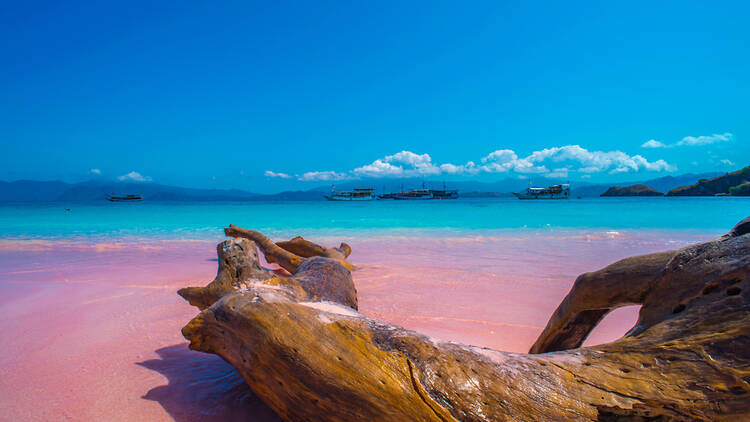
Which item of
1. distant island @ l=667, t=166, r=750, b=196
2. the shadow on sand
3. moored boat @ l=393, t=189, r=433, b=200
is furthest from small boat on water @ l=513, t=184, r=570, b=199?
the shadow on sand

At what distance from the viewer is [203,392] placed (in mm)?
2461

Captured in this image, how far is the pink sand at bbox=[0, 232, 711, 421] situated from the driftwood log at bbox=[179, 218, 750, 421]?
69cm

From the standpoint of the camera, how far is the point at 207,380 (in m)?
2.62

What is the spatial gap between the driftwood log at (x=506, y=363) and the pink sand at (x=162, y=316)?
69 cm

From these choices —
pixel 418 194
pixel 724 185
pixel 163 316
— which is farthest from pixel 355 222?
pixel 724 185

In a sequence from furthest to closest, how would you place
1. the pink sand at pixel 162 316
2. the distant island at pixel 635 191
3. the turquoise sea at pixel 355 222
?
1. the distant island at pixel 635 191
2. the turquoise sea at pixel 355 222
3. the pink sand at pixel 162 316

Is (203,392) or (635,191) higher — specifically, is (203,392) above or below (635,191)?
below

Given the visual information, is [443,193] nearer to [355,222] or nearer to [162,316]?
[355,222]

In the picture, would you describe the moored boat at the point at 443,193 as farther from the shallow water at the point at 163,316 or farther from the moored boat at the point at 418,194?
the shallow water at the point at 163,316

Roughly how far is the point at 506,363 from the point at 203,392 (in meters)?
2.00

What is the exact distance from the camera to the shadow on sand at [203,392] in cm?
221

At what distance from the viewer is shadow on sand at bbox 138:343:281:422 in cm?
221

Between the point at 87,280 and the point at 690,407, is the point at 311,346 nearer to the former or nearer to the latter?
the point at 690,407

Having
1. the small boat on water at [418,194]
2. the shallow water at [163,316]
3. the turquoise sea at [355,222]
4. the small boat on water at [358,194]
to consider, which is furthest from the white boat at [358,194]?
the shallow water at [163,316]
